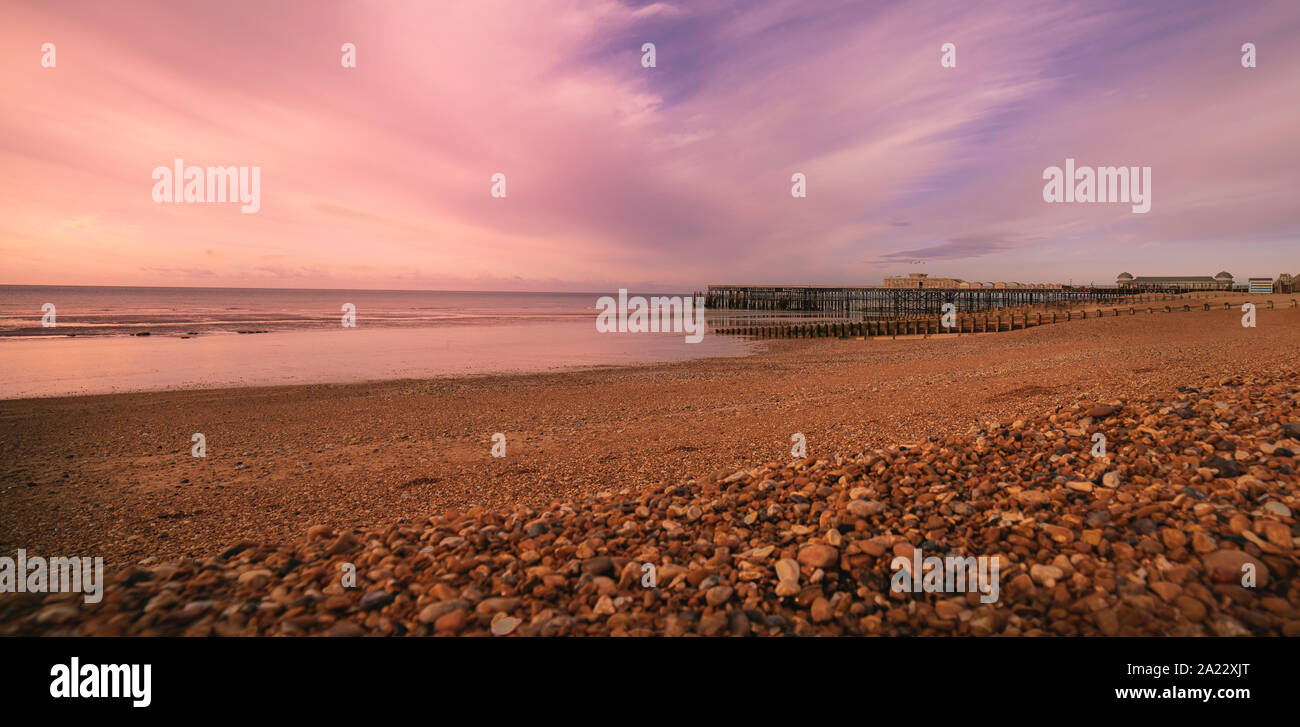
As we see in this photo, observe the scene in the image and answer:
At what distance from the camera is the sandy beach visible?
7574 millimetres

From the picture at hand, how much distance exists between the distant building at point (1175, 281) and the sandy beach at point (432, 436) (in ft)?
466

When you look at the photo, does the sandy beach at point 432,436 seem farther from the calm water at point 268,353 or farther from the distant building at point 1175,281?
the distant building at point 1175,281

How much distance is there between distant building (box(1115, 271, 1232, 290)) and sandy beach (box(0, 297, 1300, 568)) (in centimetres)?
14208

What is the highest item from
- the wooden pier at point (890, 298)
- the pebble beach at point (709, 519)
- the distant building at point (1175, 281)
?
the distant building at point (1175, 281)

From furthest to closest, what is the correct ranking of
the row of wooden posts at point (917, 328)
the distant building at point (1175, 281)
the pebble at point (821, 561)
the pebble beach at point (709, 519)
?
the distant building at point (1175, 281) → the row of wooden posts at point (917, 328) → the pebble beach at point (709, 519) → the pebble at point (821, 561)

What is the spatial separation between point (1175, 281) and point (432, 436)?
577 feet

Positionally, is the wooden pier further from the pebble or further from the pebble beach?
the pebble

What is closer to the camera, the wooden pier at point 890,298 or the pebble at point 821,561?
the pebble at point 821,561

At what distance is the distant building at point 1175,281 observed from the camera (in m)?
117

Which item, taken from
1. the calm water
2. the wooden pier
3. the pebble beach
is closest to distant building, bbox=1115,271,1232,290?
the wooden pier

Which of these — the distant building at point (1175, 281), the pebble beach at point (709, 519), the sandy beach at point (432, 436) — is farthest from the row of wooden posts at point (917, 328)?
the distant building at point (1175, 281)

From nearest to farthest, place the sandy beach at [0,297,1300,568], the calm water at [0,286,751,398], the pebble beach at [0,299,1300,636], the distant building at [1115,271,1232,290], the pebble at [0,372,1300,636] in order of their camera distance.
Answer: the pebble at [0,372,1300,636], the pebble beach at [0,299,1300,636], the sandy beach at [0,297,1300,568], the calm water at [0,286,751,398], the distant building at [1115,271,1232,290]
